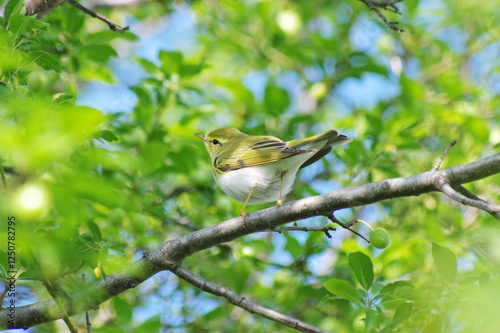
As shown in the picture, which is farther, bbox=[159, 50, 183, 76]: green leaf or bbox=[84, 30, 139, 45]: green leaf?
bbox=[159, 50, 183, 76]: green leaf

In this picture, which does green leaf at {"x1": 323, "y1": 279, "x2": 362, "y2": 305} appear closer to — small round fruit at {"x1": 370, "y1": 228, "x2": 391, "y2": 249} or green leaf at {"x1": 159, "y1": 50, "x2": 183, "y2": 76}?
small round fruit at {"x1": 370, "y1": 228, "x2": 391, "y2": 249}

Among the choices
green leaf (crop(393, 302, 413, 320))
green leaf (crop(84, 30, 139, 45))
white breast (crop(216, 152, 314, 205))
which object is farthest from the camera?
white breast (crop(216, 152, 314, 205))

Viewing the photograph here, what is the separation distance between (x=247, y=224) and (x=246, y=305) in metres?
0.40

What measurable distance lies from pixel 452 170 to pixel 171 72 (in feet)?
9.22

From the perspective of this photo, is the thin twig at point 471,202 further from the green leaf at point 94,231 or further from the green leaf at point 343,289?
the green leaf at point 94,231

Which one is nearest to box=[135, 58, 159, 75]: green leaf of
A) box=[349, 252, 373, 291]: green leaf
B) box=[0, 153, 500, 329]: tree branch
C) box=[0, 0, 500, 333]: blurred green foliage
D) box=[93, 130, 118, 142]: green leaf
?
box=[0, 0, 500, 333]: blurred green foliage

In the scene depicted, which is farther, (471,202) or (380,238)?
(380,238)

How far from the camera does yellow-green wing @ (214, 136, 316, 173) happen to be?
3844mm

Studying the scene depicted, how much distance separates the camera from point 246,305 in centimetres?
256

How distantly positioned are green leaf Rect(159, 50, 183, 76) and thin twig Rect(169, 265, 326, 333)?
2.15 m

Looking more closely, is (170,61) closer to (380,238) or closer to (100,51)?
(100,51)

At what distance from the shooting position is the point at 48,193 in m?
1.43

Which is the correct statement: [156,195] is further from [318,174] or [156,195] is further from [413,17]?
[413,17]

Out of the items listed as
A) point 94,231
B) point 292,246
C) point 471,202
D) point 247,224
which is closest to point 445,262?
point 471,202
